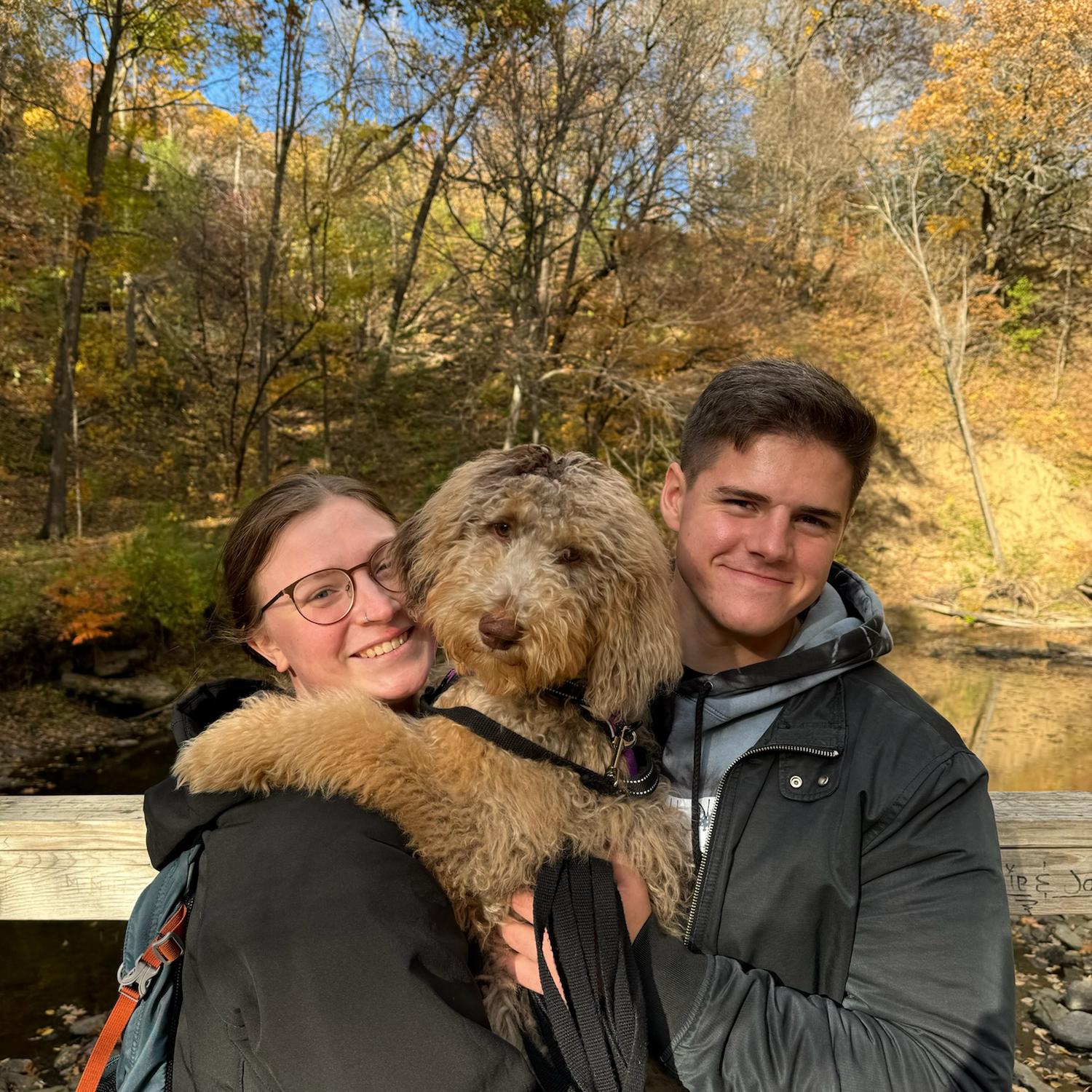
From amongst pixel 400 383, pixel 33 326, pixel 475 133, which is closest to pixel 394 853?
pixel 475 133

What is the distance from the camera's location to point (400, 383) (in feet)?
60.7

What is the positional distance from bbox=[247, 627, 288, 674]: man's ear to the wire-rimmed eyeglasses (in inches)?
5.0

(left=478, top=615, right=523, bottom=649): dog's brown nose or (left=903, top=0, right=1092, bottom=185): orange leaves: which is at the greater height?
(left=903, top=0, right=1092, bottom=185): orange leaves

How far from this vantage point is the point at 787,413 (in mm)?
1980

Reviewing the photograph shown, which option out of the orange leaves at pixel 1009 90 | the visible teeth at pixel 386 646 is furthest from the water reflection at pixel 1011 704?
the orange leaves at pixel 1009 90

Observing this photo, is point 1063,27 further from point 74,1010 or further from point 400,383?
point 74,1010

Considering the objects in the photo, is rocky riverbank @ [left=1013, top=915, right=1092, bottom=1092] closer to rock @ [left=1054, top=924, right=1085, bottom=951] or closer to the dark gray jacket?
rock @ [left=1054, top=924, right=1085, bottom=951]

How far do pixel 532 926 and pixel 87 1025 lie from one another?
5.26m

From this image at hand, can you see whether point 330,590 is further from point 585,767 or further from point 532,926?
point 532,926

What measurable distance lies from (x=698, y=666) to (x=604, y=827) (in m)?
0.54

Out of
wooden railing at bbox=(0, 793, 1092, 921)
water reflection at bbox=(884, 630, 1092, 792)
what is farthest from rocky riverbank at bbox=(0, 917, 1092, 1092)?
wooden railing at bbox=(0, 793, 1092, 921)

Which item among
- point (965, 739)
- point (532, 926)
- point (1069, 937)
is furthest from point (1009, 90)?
point (532, 926)

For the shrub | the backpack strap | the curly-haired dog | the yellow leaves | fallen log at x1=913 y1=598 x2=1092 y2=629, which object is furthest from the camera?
fallen log at x1=913 y1=598 x2=1092 y2=629

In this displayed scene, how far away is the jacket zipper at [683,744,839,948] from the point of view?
1668mm
